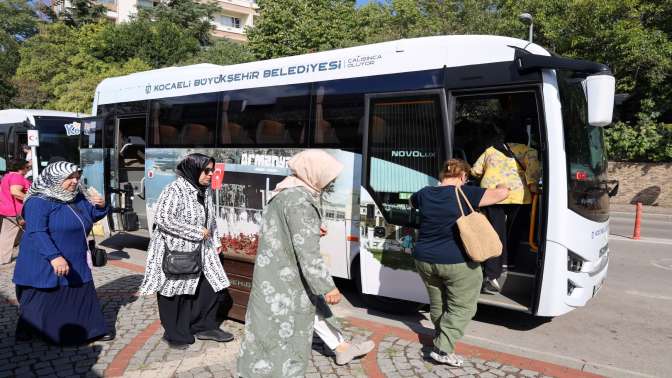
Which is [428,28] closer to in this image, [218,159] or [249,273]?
[218,159]

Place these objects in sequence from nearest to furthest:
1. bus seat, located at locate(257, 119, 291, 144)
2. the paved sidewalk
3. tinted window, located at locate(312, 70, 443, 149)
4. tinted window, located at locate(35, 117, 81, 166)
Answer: the paved sidewalk, tinted window, located at locate(312, 70, 443, 149), bus seat, located at locate(257, 119, 291, 144), tinted window, located at locate(35, 117, 81, 166)

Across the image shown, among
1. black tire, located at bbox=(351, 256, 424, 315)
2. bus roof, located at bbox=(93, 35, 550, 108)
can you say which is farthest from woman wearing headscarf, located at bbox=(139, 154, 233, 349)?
bus roof, located at bbox=(93, 35, 550, 108)

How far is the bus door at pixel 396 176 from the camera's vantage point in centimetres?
544

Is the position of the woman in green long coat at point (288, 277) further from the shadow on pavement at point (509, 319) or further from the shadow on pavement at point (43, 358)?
the shadow on pavement at point (509, 319)

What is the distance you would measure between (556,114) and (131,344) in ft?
15.4

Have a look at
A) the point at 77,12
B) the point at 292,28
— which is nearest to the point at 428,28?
the point at 292,28

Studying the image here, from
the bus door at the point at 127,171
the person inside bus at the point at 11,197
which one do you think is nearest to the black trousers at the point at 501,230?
the bus door at the point at 127,171

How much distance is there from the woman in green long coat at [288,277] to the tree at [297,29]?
76.6 feet

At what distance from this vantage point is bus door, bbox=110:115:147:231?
9992 millimetres

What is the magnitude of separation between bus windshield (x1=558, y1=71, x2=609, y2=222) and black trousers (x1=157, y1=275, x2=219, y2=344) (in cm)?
365

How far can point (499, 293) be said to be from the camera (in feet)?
17.9

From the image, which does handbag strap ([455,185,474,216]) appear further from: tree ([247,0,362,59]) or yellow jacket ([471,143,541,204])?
tree ([247,0,362,59])

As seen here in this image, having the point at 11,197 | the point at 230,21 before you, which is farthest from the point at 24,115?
the point at 230,21

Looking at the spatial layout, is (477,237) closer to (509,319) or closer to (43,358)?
(509,319)
